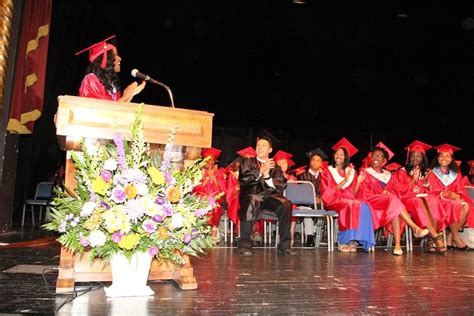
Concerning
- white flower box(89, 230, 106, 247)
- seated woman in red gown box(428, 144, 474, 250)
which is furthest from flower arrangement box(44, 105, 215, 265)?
seated woman in red gown box(428, 144, 474, 250)

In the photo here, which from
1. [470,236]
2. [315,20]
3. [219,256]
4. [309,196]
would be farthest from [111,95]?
[315,20]

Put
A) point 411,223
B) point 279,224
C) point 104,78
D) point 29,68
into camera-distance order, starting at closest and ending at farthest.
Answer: point 104,78, point 279,224, point 411,223, point 29,68

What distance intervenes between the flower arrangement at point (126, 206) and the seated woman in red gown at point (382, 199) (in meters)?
3.41

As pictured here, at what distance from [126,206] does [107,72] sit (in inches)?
37.7

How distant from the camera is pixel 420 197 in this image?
5.57m

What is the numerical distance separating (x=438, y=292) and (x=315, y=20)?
7.72m

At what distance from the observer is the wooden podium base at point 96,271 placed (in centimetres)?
233

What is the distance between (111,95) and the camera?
2.69 metres

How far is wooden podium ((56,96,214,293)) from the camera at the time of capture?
2.20 m

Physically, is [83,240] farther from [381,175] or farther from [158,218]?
[381,175]

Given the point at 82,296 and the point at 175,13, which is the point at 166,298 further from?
the point at 175,13

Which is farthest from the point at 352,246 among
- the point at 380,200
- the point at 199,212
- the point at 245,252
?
the point at 199,212

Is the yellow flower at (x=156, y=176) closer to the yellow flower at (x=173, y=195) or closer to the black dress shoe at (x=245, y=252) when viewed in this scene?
the yellow flower at (x=173, y=195)

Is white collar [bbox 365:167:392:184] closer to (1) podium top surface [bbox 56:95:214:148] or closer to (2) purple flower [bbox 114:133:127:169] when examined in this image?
(1) podium top surface [bbox 56:95:214:148]
